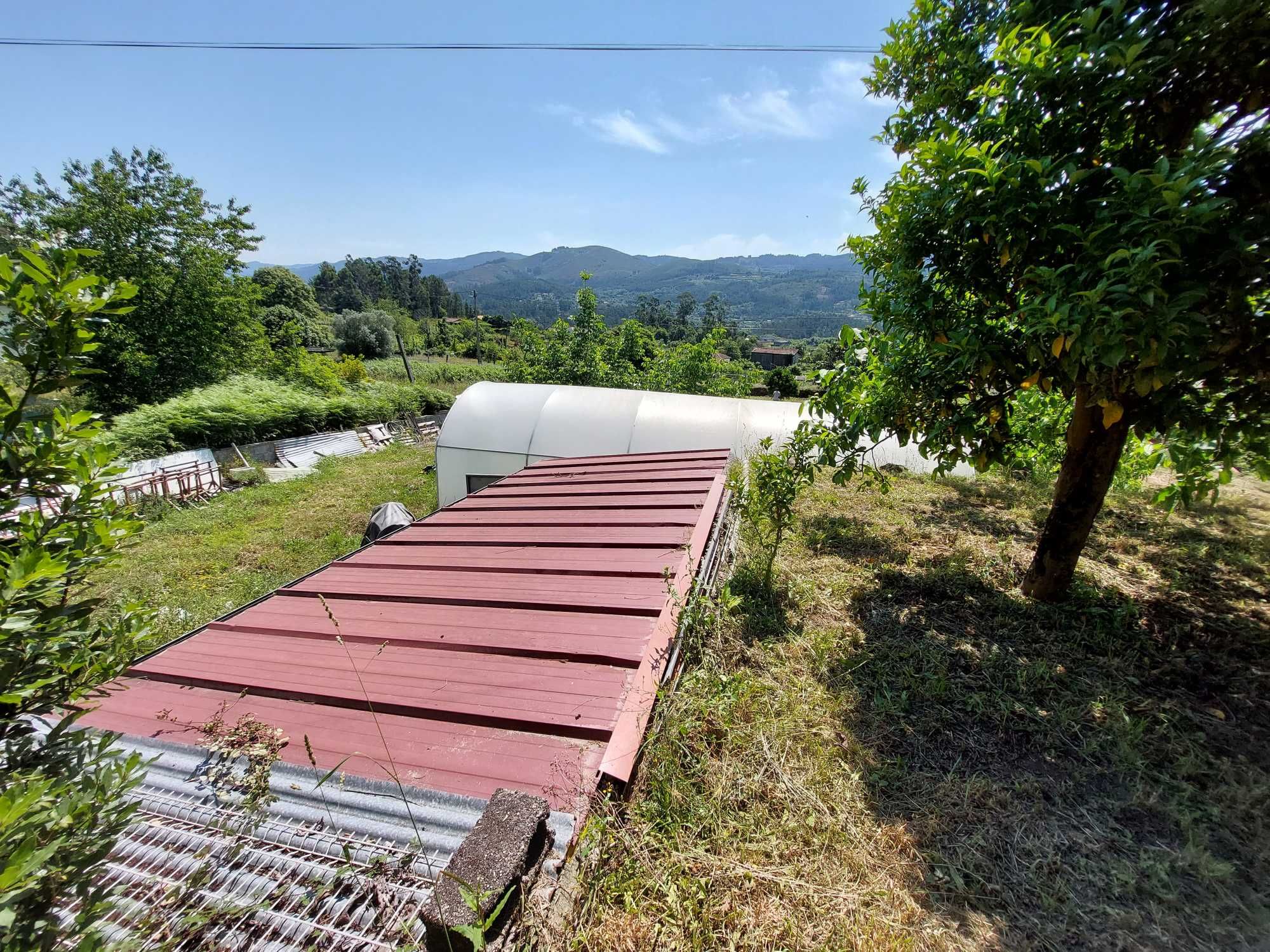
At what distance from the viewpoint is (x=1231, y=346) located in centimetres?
225

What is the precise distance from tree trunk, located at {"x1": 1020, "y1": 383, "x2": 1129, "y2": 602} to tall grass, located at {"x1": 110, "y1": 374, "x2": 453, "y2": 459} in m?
15.8

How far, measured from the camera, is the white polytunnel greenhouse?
827 cm

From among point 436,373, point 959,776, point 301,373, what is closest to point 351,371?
point 301,373

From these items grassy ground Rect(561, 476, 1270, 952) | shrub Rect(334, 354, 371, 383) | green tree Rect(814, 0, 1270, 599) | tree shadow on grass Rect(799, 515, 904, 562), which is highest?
green tree Rect(814, 0, 1270, 599)

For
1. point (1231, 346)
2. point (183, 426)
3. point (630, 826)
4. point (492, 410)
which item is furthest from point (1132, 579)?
point (183, 426)

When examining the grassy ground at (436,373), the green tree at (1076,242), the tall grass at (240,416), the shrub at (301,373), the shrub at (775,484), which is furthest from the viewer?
the grassy ground at (436,373)

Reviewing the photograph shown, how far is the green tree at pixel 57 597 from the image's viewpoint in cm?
99

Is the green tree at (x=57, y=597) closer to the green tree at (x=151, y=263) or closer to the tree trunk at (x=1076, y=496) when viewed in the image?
the tree trunk at (x=1076, y=496)

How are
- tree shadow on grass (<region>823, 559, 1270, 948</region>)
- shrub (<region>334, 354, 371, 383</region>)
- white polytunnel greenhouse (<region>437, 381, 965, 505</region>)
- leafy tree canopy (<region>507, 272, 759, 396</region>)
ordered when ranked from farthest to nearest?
shrub (<region>334, 354, 371, 383</region>), leafy tree canopy (<region>507, 272, 759, 396</region>), white polytunnel greenhouse (<region>437, 381, 965, 505</region>), tree shadow on grass (<region>823, 559, 1270, 948</region>)

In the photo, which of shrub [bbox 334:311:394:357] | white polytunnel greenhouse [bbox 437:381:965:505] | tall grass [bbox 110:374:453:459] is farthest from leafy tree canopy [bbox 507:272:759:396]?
shrub [bbox 334:311:394:357]

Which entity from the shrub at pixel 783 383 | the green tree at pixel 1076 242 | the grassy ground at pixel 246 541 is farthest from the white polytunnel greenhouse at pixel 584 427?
the shrub at pixel 783 383

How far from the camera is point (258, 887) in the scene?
1.33 meters

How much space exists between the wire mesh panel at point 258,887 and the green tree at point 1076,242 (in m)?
3.37

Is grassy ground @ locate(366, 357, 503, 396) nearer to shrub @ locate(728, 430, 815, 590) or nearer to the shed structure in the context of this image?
the shed structure
